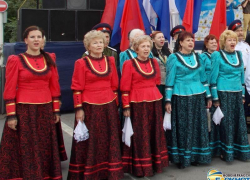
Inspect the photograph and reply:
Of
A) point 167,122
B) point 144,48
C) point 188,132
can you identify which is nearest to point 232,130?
point 188,132

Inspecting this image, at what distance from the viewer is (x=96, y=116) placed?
13.5 feet

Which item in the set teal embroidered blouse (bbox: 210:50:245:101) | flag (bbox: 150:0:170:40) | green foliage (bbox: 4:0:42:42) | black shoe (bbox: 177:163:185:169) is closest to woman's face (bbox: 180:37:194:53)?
teal embroidered blouse (bbox: 210:50:245:101)

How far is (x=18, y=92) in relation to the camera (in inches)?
152

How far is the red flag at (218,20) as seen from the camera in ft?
24.5

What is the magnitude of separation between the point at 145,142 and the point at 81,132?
0.83 meters

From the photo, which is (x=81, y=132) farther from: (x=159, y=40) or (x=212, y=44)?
(x=212, y=44)

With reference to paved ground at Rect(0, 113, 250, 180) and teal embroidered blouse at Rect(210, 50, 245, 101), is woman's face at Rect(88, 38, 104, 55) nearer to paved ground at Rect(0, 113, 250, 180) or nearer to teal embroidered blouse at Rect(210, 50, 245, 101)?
paved ground at Rect(0, 113, 250, 180)

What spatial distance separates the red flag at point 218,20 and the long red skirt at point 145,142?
11.6 feet

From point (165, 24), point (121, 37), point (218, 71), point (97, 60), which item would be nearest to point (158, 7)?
point (165, 24)

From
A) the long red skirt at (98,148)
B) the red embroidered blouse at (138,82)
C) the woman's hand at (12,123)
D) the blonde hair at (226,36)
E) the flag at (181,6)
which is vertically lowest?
the long red skirt at (98,148)

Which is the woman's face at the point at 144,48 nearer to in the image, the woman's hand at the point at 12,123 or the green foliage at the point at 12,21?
the woman's hand at the point at 12,123

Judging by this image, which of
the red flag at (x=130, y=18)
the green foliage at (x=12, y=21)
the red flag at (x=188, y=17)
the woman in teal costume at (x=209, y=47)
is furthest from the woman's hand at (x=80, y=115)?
the green foliage at (x=12, y=21)

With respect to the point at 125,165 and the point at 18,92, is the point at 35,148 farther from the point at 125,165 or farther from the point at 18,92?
the point at 125,165

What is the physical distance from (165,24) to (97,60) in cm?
346
